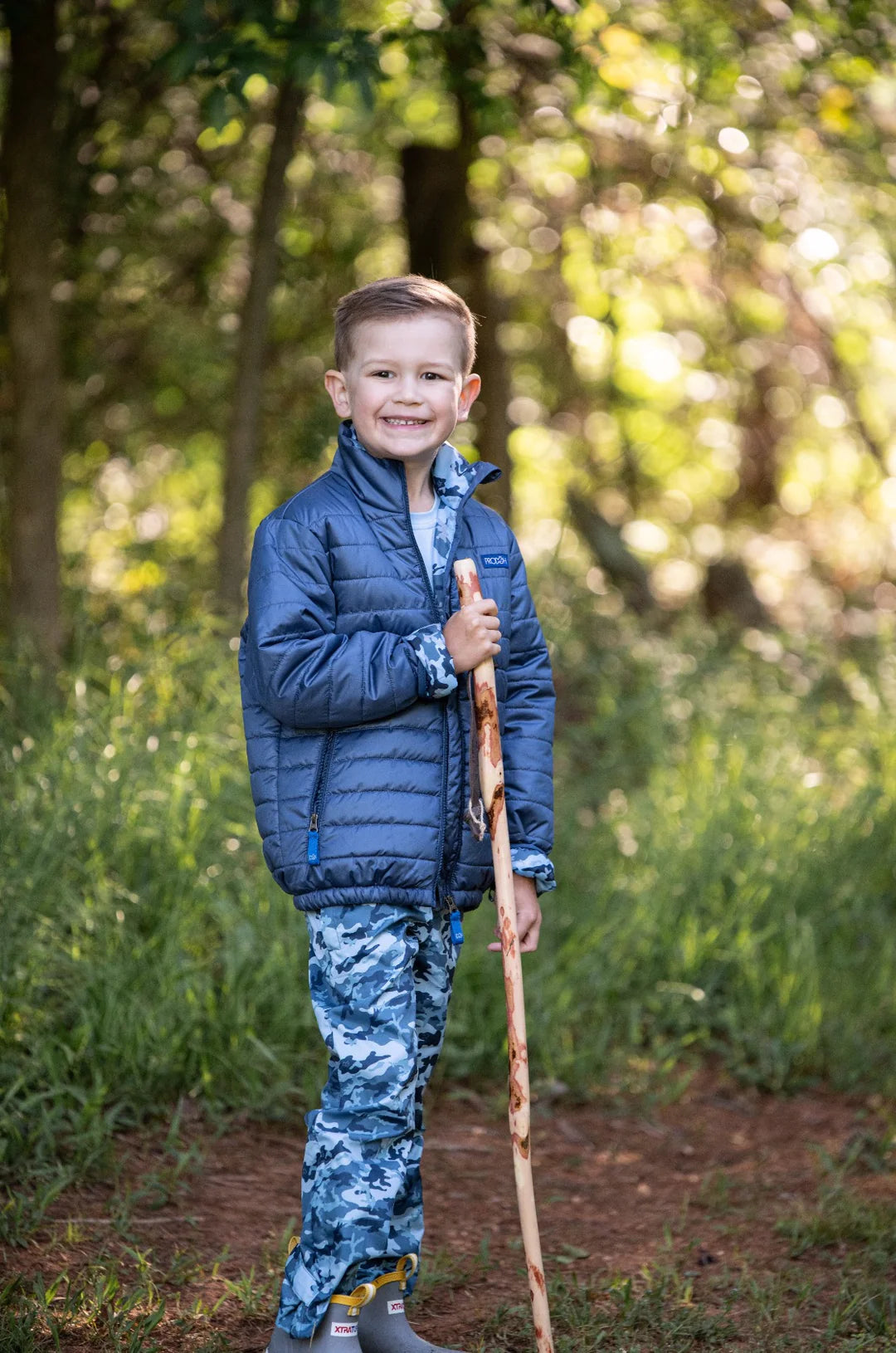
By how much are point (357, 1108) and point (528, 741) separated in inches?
29.4

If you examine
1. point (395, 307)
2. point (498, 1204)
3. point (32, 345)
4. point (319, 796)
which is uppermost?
point (32, 345)

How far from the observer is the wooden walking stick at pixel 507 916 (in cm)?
249

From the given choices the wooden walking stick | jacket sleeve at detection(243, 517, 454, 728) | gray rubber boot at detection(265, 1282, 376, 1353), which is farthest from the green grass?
jacket sleeve at detection(243, 517, 454, 728)

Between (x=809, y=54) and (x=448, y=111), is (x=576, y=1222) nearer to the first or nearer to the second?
(x=809, y=54)

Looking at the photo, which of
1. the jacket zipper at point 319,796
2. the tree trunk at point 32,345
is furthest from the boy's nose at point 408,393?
the tree trunk at point 32,345

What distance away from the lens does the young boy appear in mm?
2500

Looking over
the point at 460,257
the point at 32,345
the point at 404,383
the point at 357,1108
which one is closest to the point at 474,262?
the point at 460,257

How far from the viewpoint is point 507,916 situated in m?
2.51

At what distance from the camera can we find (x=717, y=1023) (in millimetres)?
4535

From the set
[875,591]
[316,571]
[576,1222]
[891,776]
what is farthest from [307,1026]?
[875,591]

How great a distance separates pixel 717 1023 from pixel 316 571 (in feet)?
8.53

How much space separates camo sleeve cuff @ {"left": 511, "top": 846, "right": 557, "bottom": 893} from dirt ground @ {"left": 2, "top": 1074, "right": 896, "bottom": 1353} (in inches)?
36.9

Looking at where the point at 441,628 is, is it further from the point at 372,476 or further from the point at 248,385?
the point at 248,385

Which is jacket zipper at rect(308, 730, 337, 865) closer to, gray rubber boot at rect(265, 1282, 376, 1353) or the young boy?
the young boy
